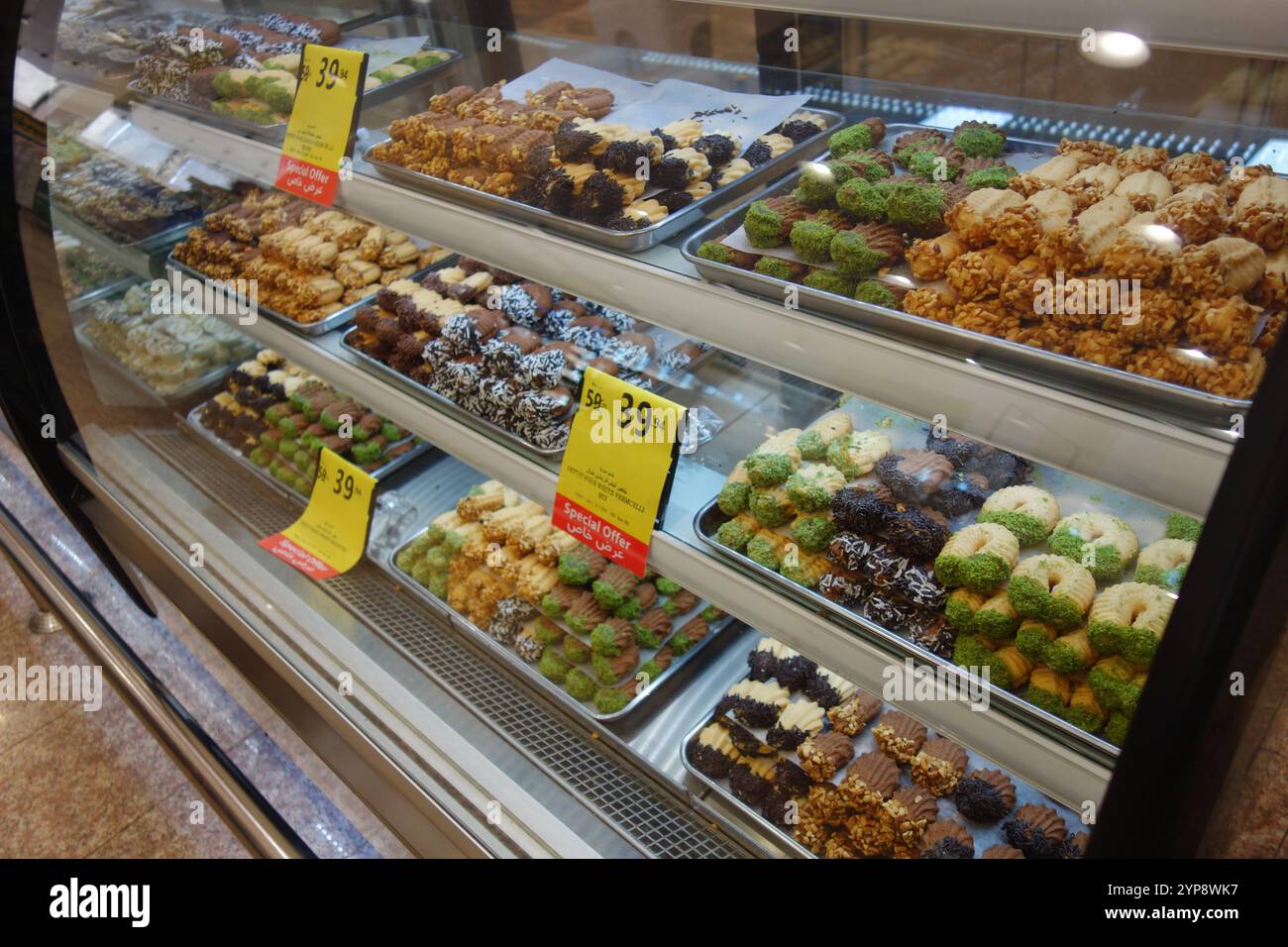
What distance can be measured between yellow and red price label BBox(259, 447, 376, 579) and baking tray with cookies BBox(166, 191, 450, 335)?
1.08 feet

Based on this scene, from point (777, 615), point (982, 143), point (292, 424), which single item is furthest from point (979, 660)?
point (292, 424)

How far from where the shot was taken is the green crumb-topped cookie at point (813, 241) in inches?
51.1

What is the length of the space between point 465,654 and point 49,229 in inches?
77.8

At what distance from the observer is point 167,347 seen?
9.66 feet

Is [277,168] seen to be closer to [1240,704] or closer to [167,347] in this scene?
[167,347]

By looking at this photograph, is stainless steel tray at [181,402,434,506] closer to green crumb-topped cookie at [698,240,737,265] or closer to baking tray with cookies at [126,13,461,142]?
baking tray with cookies at [126,13,461,142]

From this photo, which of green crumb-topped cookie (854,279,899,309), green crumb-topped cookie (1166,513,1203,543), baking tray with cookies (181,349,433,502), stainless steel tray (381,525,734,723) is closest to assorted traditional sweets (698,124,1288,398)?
green crumb-topped cookie (854,279,899,309)

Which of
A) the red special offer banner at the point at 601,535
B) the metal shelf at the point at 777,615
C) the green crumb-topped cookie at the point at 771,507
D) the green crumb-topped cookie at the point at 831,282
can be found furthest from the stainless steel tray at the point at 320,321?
the green crumb-topped cookie at the point at 831,282

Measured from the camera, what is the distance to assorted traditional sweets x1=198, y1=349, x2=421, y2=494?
96.9 inches

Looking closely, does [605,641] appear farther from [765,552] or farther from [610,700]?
[765,552]

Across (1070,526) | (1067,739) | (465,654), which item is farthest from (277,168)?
(1067,739)

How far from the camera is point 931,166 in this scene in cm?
137

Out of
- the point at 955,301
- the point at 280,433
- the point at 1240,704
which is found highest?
the point at 955,301
